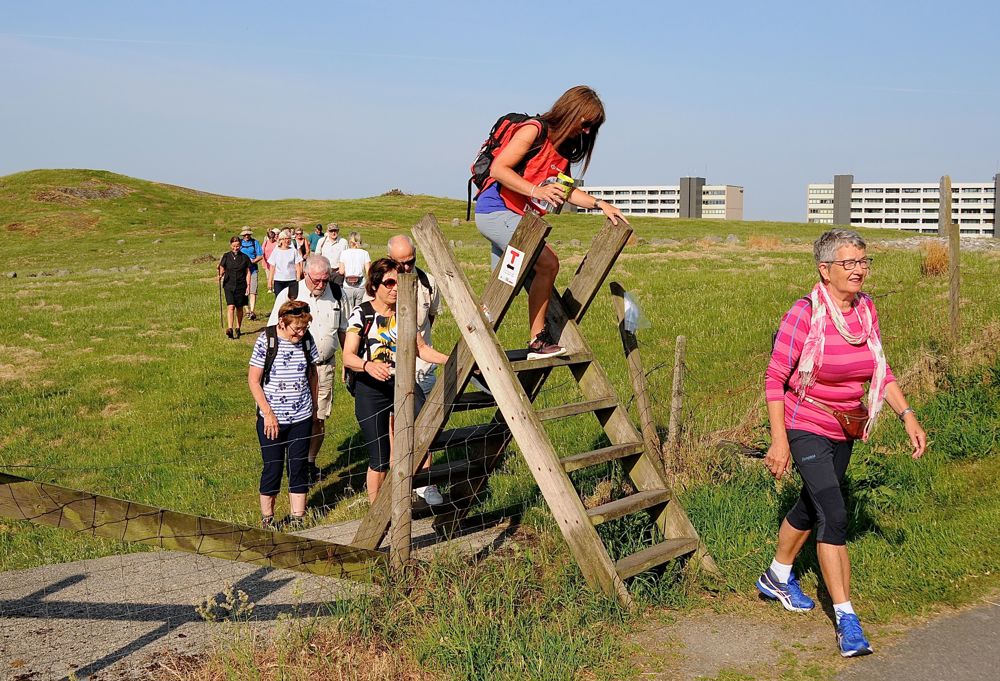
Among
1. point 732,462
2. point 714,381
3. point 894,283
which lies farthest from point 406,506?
point 894,283

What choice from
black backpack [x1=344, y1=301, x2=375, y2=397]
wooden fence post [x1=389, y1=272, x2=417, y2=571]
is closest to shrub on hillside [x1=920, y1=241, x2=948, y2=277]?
black backpack [x1=344, y1=301, x2=375, y2=397]

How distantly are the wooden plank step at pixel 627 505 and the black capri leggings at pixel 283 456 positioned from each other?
2989 millimetres

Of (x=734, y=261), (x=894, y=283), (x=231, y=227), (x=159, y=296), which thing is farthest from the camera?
(x=231, y=227)

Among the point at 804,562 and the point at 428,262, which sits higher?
the point at 428,262

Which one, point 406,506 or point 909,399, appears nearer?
point 406,506

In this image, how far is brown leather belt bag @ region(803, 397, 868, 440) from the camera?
4668 millimetres

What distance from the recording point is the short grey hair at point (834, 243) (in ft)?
15.2

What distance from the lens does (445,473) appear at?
5.88 m

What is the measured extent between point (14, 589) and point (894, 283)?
1568 cm

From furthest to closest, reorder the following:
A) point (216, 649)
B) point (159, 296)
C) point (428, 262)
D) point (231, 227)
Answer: point (231, 227)
point (159, 296)
point (428, 262)
point (216, 649)

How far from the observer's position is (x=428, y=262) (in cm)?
503

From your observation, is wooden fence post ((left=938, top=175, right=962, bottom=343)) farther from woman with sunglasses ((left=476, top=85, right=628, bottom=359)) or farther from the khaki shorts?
the khaki shorts

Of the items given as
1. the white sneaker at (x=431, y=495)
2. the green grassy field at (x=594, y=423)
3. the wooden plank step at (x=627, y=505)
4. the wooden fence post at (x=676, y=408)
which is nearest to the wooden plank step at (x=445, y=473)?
the green grassy field at (x=594, y=423)

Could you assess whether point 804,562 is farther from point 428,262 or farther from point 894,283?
point 894,283
